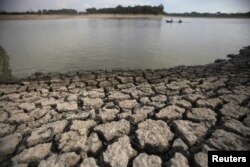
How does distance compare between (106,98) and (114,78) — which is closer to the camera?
(106,98)

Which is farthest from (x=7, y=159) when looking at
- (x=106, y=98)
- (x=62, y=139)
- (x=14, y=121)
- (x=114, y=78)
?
(x=114, y=78)

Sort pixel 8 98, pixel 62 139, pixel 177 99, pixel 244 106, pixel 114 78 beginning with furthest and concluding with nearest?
pixel 114 78, pixel 8 98, pixel 177 99, pixel 244 106, pixel 62 139

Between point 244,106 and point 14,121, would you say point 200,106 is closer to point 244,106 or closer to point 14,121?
point 244,106

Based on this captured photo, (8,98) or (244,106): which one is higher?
(244,106)

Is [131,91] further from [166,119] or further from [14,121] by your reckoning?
[14,121]

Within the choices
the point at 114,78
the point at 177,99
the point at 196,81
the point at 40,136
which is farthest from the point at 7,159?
the point at 196,81

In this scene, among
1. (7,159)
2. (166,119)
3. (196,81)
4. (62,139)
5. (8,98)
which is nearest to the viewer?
(7,159)
